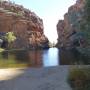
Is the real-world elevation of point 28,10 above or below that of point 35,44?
above

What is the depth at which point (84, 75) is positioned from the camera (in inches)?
533

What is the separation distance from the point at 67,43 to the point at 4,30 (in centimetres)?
3441

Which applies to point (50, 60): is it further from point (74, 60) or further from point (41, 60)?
point (74, 60)

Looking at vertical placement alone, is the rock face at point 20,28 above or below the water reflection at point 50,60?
above

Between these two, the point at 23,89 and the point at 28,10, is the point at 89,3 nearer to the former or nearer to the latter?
the point at 23,89

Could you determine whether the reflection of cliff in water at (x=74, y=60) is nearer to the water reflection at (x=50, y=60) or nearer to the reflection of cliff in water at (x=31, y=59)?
the water reflection at (x=50, y=60)

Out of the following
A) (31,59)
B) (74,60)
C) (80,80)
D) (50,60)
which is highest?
(80,80)

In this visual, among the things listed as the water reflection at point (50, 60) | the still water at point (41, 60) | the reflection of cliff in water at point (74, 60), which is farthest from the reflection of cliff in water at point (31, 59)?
the reflection of cliff in water at point (74, 60)

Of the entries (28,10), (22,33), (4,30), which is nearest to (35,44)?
(22,33)

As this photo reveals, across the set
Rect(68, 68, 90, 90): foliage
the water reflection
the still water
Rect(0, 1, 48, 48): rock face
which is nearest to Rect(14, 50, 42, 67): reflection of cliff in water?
the still water

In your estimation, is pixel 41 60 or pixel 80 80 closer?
pixel 80 80

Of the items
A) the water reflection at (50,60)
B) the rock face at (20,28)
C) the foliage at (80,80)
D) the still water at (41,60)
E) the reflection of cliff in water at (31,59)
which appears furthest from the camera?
the rock face at (20,28)

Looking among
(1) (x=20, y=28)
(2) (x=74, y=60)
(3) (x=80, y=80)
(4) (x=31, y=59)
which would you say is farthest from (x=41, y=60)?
(1) (x=20, y=28)

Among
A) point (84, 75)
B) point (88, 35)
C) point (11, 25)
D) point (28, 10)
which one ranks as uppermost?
point (28, 10)
